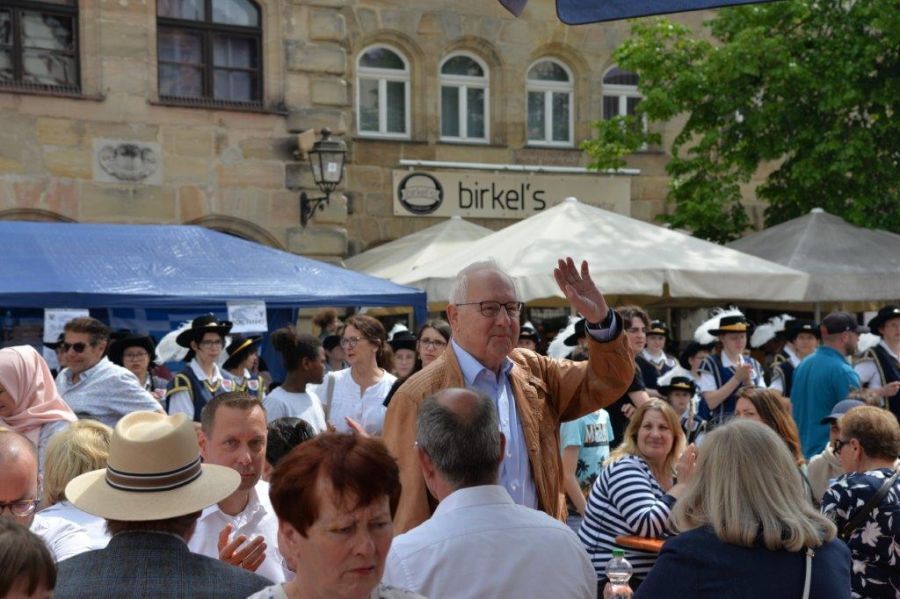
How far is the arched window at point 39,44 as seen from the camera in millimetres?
14703

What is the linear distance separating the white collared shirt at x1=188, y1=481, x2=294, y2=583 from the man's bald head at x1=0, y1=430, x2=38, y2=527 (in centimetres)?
55

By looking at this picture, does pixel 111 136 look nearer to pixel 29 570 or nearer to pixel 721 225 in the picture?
pixel 721 225

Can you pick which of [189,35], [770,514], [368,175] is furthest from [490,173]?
[770,514]

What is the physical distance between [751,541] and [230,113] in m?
13.1

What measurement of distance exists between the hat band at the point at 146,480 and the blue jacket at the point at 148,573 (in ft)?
0.47

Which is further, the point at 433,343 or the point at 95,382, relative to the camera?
the point at 433,343

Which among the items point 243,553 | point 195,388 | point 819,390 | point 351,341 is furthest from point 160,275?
point 243,553

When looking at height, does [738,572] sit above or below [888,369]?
above

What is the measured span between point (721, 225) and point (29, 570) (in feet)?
53.9

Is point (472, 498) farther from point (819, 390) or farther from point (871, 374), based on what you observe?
point (871, 374)

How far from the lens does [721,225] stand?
18.4m

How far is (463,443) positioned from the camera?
3512 millimetres

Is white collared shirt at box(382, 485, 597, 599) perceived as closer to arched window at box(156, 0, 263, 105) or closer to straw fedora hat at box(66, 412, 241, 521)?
straw fedora hat at box(66, 412, 241, 521)

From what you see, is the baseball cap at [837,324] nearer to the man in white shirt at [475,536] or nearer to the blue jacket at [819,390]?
the blue jacket at [819,390]
